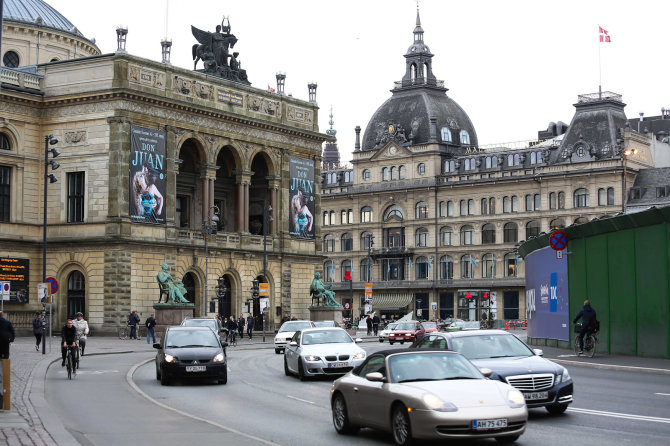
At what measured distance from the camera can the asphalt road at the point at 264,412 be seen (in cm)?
1620

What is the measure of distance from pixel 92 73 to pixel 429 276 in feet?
201

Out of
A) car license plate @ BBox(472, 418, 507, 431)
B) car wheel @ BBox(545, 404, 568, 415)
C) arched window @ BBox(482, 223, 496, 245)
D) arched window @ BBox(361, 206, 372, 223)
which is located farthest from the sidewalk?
arched window @ BBox(361, 206, 372, 223)

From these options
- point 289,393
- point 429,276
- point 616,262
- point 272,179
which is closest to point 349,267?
point 429,276

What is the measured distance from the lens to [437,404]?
14.5 m

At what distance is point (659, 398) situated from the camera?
69.2 ft

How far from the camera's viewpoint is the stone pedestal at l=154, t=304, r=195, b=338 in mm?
59875

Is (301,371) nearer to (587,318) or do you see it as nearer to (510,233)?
(587,318)

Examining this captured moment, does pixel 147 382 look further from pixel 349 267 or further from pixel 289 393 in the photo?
pixel 349 267

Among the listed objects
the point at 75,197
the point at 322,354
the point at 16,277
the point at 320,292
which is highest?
the point at 75,197

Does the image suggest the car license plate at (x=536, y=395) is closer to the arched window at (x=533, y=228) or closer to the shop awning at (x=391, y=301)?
the arched window at (x=533, y=228)

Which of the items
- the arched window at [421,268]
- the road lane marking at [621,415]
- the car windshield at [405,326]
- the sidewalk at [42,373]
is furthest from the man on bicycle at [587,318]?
the arched window at [421,268]

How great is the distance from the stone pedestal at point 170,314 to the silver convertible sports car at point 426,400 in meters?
43.4

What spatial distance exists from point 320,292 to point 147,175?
14.4 metres

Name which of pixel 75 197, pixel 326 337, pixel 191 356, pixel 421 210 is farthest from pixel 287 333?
pixel 421 210
